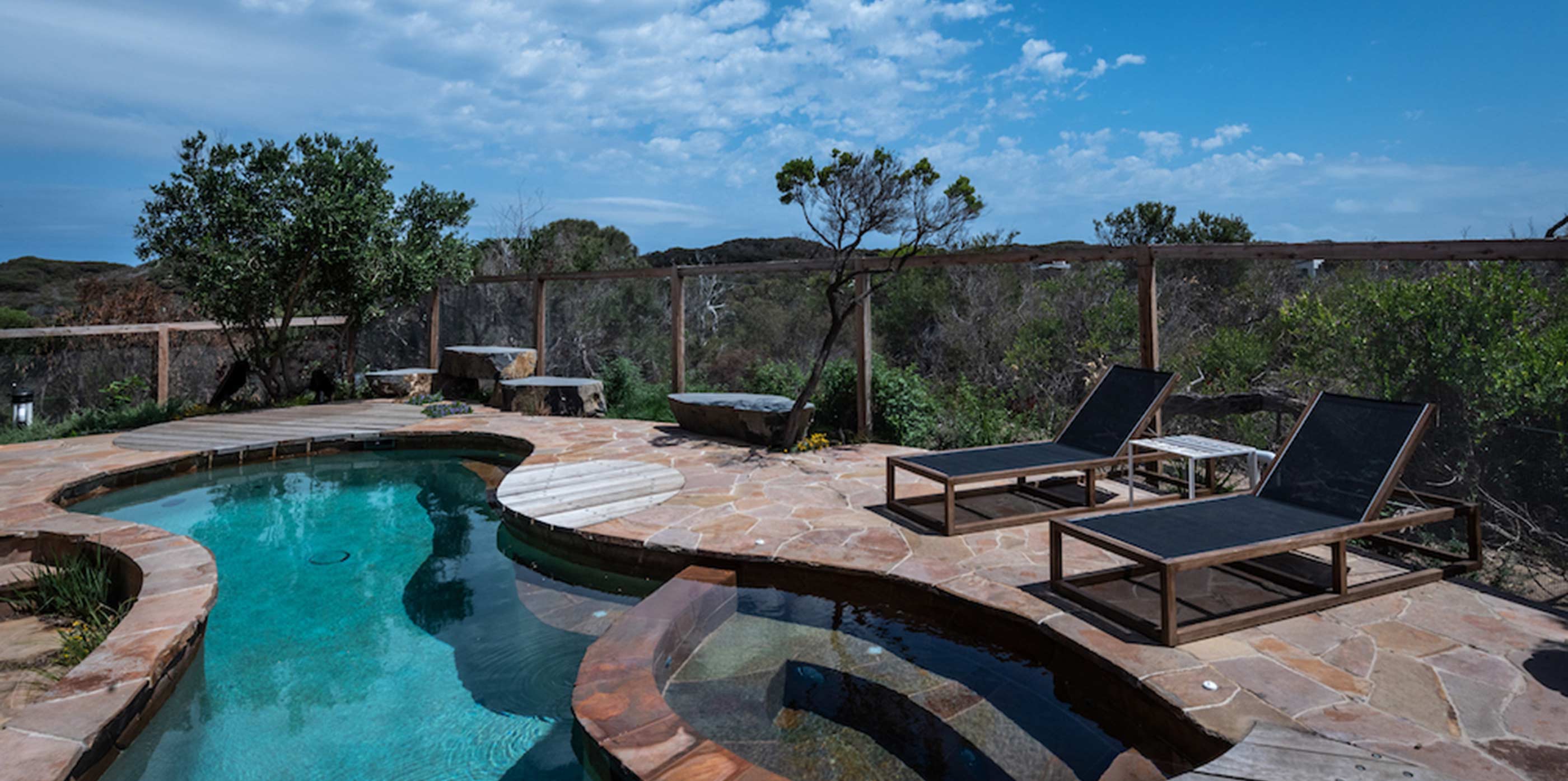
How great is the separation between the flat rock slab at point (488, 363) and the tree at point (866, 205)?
5.40 meters

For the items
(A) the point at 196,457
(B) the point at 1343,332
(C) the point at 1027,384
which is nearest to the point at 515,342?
(A) the point at 196,457

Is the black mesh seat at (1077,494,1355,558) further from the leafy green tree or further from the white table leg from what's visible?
the leafy green tree

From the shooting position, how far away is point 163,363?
9516 mm

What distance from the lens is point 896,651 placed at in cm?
326

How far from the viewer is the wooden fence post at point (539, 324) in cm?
1098

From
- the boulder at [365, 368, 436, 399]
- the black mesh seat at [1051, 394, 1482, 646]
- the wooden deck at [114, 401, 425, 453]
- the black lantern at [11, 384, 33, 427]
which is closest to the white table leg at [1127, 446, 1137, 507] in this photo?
the black mesh seat at [1051, 394, 1482, 646]

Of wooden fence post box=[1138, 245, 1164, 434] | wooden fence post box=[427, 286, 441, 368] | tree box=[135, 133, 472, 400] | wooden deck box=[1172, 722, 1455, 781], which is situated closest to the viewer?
wooden deck box=[1172, 722, 1455, 781]

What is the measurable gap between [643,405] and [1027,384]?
16.1 ft

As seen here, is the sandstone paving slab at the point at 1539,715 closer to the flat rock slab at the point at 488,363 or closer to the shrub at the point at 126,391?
the flat rock slab at the point at 488,363

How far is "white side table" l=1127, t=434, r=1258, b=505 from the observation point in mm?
4316

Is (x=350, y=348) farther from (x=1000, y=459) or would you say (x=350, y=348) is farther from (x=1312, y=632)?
(x=1312, y=632)

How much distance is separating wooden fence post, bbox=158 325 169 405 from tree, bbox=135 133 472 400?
66 centimetres

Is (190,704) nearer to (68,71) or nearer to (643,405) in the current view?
(643,405)

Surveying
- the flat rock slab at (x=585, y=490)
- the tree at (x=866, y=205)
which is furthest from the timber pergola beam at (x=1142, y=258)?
the flat rock slab at (x=585, y=490)
